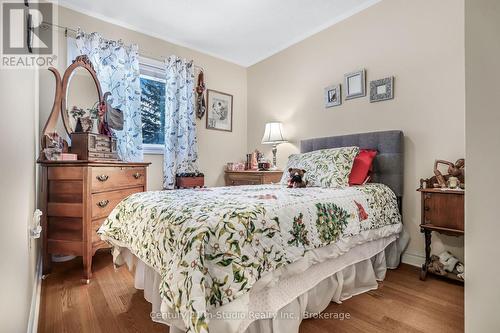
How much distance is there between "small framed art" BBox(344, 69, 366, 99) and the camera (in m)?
2.54

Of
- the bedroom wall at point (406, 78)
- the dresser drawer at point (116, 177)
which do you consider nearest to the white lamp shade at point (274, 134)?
the bedroom wall at point (406, 78)

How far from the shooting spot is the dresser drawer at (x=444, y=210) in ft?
5.57

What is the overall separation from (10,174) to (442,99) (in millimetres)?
2763

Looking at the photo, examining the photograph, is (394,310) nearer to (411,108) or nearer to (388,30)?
(411,108)

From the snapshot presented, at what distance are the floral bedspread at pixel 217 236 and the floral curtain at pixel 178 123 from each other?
1512 mm

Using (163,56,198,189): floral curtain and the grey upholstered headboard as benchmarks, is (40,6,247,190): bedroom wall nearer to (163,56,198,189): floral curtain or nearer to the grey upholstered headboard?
(163,56,198,189): floral curtain

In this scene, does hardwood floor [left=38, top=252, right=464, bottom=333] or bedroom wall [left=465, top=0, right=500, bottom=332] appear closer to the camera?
bedroom wall [left=465, top=0, right=500, bottom=332]

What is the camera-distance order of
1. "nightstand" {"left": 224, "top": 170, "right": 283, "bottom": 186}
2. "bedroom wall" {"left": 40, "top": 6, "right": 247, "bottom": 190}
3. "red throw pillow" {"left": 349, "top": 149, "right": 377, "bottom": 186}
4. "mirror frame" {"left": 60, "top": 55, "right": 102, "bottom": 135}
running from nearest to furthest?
"red throw pillow" {"left": 349, "top": 149, "right": 377, "bottom": 186} → "mirror frame" {"left": 60, "top": 55, "right": 102, "bottom": 135} → "bedroom wall" {"left": 40, "top": 6, "right": 247, "bottom": 190} → "nightstand" {"left": 224, "top": 170, "right": 283, "bottom": 186}

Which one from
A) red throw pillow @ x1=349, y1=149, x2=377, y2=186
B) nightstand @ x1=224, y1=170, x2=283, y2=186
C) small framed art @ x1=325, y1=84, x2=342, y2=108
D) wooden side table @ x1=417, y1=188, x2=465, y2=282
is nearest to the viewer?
wooden side table @ x1=417, y1=188, x2=465, y2=282

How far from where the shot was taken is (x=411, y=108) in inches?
86.7

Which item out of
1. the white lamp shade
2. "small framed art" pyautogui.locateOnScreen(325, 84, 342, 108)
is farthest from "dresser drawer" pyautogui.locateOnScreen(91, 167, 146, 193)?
"small framed art" pyautogui.locateOnScreen(325, 84, 342, 108)

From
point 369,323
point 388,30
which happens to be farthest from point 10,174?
point 388,30

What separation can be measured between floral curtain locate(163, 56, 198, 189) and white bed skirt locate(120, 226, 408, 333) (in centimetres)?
152

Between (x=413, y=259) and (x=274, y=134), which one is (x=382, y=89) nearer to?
(x=274, y=134)
